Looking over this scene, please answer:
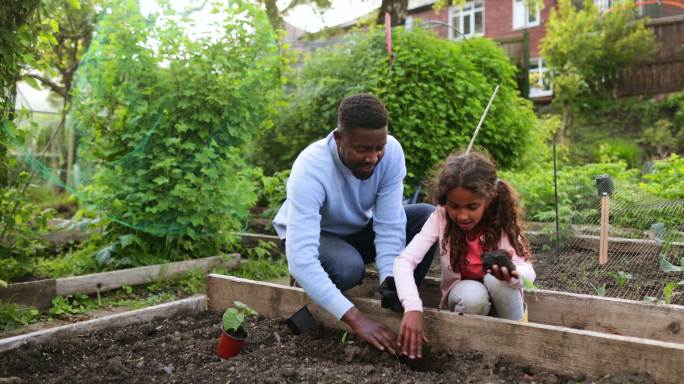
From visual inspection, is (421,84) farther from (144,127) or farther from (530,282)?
(530,282)

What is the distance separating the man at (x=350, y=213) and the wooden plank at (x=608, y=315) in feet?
1.86

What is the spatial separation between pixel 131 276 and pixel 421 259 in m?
2.34

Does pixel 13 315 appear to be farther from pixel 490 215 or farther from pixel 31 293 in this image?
pixel 490 215

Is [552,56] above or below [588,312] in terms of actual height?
above

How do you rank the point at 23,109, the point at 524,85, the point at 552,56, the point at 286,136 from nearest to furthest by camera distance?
the point at 23,109 < the point at 286,136 < the point at 524,85 < the point at 552,56

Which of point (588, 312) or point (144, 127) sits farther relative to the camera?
point (144, 127)

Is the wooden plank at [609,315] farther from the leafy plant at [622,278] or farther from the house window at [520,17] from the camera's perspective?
the house window at [520,17]

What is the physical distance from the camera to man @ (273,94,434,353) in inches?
93.2

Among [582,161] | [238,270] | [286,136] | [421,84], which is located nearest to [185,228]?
[238,270]

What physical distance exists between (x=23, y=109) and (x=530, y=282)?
2.82 m

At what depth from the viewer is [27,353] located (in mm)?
2293

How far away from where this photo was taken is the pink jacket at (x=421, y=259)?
2.34 meters

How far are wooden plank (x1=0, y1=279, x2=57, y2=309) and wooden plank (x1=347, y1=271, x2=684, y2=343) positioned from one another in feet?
8.92

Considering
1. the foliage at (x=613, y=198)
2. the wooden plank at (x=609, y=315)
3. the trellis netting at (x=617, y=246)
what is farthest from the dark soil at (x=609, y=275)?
the wooden plank at (x=609, y=315)
